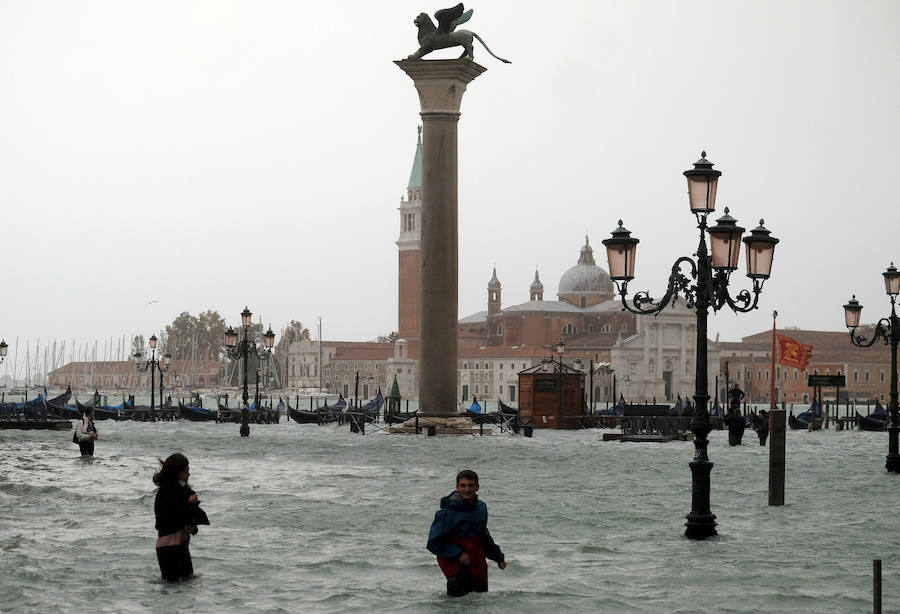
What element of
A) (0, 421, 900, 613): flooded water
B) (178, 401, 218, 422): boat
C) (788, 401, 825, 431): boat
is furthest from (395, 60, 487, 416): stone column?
(178, 401, 218, 422): boat

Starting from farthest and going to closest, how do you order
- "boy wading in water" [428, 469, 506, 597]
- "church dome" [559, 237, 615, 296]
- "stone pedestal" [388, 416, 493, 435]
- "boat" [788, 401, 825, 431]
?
"church dome" [559, 237, 615, 296], "boat" [788, 401, 825, 431], "stone pedestal" [388, 416, 493, 435], "boy wading in water" [428, 469, 506, 597]

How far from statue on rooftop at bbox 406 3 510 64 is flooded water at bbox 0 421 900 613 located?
12.8m

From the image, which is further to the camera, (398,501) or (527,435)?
(527,435)

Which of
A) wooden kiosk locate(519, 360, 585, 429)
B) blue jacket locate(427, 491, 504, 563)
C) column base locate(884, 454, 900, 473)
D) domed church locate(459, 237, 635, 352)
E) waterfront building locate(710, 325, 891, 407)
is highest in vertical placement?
domed church locate(459, 237, 635, 352)

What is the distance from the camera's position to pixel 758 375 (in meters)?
129

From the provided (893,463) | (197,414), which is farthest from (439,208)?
(197,414)

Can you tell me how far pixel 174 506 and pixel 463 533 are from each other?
198 centimetres

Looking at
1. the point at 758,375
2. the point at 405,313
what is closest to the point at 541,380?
the point at 405,313

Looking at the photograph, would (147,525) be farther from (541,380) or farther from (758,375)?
(758,375)

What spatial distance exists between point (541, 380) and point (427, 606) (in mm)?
33698

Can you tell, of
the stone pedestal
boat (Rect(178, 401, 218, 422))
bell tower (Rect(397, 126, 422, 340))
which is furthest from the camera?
bell tower (Rect(397, 126, 422, 340))

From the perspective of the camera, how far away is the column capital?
110ft

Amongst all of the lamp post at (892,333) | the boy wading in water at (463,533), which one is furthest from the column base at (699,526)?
the lamp post at (892,333)

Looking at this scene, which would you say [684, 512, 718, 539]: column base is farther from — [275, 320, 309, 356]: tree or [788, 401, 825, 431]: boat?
[275, 320, 309, 356]: tree
